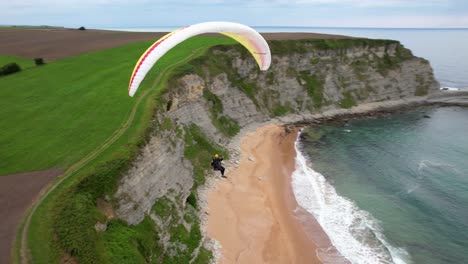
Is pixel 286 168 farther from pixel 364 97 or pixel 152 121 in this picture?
pixel 364 97

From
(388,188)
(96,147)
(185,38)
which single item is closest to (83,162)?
(96,147)

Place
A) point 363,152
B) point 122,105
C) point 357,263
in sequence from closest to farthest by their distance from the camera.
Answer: point 357,263, point 122,105, point 363,152

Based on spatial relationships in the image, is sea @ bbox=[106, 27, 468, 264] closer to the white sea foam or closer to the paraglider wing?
the white sea foam

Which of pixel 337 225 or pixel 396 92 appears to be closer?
pixel 337 225

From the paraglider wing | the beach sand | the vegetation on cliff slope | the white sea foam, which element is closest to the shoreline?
the beach sand

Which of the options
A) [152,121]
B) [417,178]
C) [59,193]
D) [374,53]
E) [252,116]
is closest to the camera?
[59,193]

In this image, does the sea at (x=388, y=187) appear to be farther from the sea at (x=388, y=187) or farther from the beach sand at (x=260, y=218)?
the beach sand at (x=260, y=218)

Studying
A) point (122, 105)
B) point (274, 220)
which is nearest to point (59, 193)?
point (122, 105)
